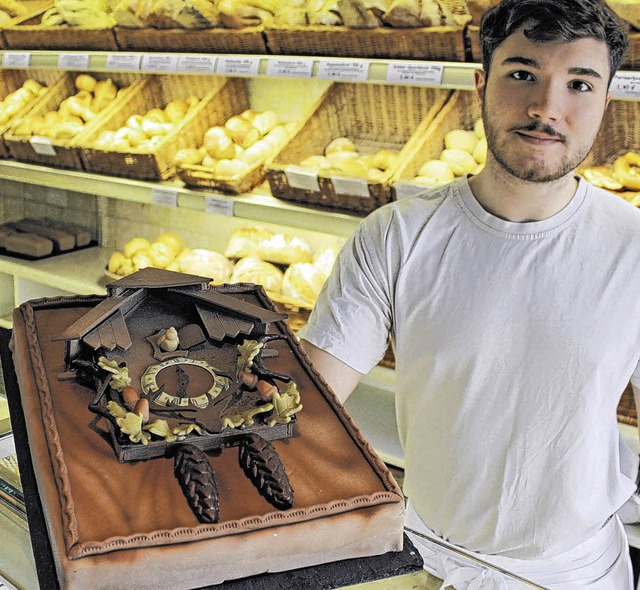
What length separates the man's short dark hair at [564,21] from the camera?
115cm

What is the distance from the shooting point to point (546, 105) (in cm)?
115

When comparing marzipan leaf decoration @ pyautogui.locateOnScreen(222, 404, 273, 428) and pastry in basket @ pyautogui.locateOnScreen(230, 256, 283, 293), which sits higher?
marzipan leaf decoration @ pyautogui.locateOnScreen(222, 404, 273, 428)

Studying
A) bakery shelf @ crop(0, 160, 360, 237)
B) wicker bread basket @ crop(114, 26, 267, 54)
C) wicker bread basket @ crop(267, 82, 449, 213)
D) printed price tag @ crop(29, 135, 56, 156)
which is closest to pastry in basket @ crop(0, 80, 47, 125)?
bakery shelf @ crop(0, 160, 360, 237)

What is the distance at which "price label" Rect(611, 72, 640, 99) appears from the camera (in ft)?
5.16

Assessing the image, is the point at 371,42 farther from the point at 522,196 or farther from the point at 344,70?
the point at 522,196

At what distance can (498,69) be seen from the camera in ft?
4.01

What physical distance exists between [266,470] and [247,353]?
146 mm

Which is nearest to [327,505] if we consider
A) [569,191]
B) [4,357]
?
[4,357]

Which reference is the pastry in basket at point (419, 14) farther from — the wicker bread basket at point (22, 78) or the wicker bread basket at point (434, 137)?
the wicker bread basket at point (22, 78)

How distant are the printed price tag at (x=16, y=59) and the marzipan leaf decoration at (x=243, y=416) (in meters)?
2.41

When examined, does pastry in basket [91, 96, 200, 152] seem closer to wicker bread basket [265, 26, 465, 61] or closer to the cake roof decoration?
wicker bread basket [265, 26, 465, 61]

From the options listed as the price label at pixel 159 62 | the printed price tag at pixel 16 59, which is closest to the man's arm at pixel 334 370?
the price label at pixel 159 62

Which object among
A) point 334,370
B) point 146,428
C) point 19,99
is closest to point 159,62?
point 19,99

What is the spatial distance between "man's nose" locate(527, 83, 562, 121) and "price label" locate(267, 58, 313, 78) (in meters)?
0.98
